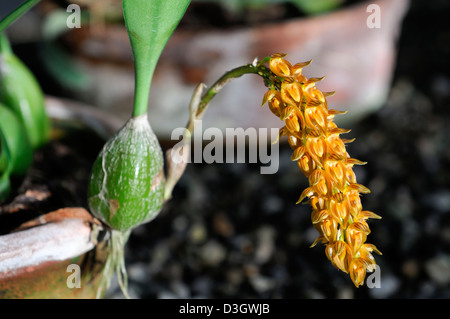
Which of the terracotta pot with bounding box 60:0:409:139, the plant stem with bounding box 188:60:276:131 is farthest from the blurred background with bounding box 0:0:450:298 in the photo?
the plant stem with bounding box 188:60:276:131

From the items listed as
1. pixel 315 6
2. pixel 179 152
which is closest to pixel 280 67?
pixel 179 152

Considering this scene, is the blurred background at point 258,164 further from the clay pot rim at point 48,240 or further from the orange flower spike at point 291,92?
the orange flower spike at point 291,92

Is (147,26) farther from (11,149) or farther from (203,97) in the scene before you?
(11,149)

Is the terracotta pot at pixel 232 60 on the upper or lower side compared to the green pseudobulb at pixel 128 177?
upper

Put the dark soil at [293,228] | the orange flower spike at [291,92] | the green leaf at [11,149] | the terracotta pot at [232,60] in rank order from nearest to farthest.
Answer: the orange flower spike at [291,92], the green leaf at [11,149], the dark soil at [293,228], the terracotta pot at [232,60]

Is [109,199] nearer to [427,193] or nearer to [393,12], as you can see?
[427,193]

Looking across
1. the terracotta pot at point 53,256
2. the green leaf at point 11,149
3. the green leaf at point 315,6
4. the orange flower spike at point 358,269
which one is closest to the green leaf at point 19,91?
the green leaf at point 11,149

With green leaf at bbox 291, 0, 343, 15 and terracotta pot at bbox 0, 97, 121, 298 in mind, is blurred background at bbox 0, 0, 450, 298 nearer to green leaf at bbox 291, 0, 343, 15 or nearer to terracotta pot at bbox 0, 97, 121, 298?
green leaf at bbox 291, 0, 343, 15
